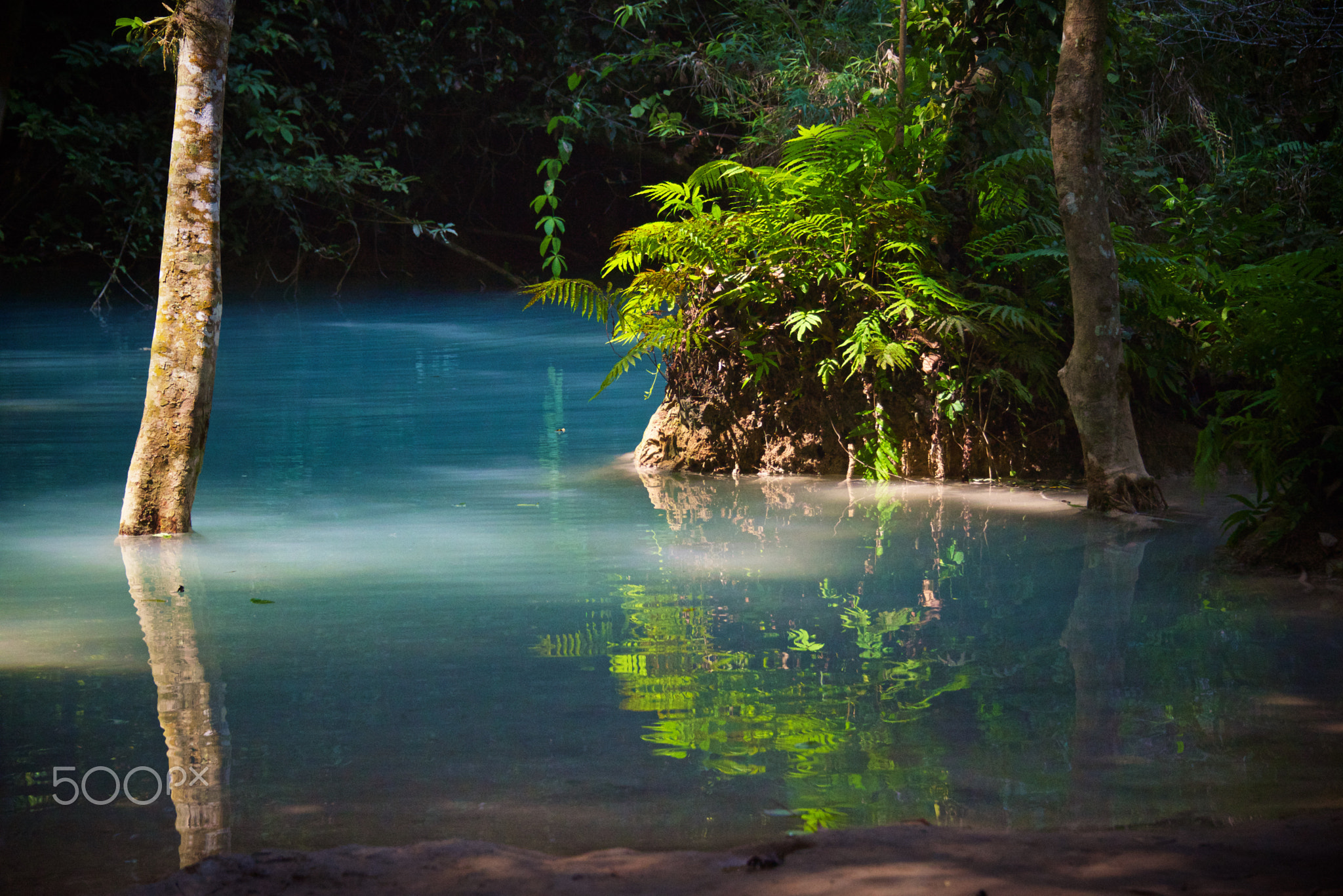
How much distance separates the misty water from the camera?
12.6ft

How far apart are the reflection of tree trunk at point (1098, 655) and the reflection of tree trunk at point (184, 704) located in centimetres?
241

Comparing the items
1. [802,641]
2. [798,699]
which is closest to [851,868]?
[798,699]

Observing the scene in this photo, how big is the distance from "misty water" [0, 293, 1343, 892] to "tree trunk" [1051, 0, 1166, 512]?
1.32 feet

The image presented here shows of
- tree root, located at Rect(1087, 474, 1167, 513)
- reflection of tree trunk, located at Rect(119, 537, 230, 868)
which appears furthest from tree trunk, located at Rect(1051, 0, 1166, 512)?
reflection of tree trunk, located at Rect(119, 537, 230, 868)

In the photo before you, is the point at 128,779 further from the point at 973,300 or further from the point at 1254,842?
the point at 973,300

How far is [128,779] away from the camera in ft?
13.3

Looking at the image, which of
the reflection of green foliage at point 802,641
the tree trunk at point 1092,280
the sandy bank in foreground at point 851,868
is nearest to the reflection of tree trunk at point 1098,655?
the tree trunk at point 1092,280

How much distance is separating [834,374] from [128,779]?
19.3 feet

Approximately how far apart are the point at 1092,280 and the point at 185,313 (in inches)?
198

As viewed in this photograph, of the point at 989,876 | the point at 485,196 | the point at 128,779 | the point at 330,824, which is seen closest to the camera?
the point at 989,876

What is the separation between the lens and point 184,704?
4.70 metres

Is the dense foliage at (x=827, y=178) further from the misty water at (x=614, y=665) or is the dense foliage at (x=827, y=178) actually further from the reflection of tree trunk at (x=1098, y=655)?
the misty water at (x=614, y=665)

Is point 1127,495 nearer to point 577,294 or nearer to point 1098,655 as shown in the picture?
point 1098,655

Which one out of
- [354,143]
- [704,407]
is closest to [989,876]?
[704,407]
